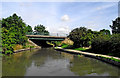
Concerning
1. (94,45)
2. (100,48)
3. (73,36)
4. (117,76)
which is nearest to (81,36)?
(73,36)

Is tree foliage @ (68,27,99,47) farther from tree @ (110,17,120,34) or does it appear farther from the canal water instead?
tree @ (110,17,120,34)

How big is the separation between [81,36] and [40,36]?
26246 millimetres

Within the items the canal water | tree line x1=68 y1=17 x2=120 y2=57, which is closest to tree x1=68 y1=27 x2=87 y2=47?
tree line x1=68 y1=17 x2=120 y2=57

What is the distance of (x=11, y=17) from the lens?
4616cm

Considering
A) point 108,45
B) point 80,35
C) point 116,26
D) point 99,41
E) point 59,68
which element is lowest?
point 59,68

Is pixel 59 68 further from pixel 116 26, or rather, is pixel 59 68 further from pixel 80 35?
pixel 116 26

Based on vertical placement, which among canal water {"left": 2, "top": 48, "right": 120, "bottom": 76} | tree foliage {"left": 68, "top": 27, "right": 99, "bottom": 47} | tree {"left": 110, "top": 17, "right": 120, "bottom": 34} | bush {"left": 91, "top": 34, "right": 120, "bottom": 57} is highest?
tree {"left": 110, "top": 17, "right": 120, "bottom": 34}

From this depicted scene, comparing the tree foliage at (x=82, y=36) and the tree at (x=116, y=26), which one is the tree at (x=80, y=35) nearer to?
the tree foliage at (x=82, y=36)

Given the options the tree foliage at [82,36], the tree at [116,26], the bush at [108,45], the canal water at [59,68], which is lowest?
the canal water at [59,68]

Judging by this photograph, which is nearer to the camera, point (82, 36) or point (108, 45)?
point (108, 45)

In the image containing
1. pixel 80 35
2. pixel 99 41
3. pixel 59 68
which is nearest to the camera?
pixel 59 68

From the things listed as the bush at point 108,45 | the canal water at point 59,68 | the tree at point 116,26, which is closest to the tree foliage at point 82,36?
the bush at point 108,45

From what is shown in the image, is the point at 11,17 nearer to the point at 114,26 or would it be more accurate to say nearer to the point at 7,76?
the point at 7,76

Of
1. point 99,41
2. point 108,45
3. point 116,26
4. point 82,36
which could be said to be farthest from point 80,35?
point 116,26
